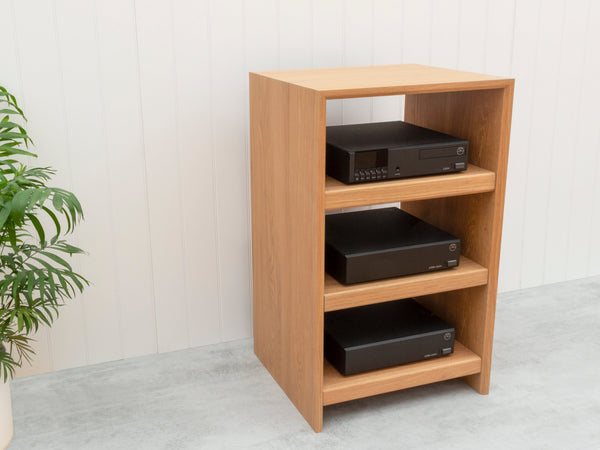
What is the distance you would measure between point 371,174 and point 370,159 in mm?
40

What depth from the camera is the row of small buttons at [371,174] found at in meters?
1.88

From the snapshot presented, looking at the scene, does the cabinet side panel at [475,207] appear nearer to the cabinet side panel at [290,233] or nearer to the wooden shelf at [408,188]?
the wooden shelf at [408,188]

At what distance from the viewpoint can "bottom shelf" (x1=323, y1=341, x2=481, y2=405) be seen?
78.7 inches

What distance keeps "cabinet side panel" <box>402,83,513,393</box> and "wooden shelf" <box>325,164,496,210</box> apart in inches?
2.2

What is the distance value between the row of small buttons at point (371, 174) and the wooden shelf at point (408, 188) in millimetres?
16

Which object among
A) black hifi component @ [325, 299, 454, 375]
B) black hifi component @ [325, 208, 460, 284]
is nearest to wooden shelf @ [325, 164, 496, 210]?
black hifi component @ [325, 208, 460, 284]

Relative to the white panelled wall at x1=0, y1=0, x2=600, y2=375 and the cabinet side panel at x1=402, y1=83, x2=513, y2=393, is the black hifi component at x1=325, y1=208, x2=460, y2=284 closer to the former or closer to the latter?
the cabinet side panel at x1=402, y1=83, x2=513, y2=393

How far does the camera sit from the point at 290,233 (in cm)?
202

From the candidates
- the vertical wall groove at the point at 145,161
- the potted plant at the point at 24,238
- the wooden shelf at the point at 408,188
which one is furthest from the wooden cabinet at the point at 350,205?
the potted plant at the point at 24,238

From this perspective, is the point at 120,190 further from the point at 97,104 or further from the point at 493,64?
the point at 493,64

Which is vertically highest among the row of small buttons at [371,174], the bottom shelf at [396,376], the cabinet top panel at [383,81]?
the cabinet top panel at [383,81]

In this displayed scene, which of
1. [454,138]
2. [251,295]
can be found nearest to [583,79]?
[454,138]

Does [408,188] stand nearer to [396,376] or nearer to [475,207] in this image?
[475,207]

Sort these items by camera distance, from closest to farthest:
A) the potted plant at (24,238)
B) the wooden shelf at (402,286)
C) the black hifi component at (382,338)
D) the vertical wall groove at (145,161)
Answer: the potted plant at (24,238) → the wooden shelf at (402,286) → the black hifi component at (382,338) → the vertical wall groove at (145,161)
